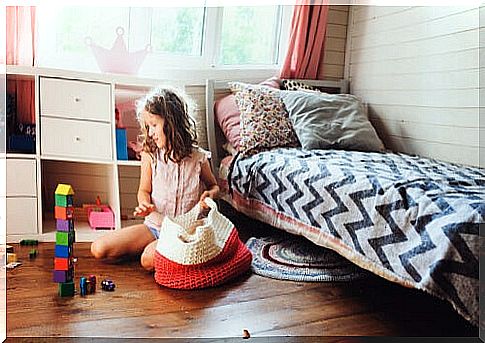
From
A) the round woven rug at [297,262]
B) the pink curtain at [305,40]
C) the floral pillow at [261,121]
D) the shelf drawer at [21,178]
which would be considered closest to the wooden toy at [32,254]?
the shelf drawer at [21,178]

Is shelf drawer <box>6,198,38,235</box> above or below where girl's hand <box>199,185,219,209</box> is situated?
below

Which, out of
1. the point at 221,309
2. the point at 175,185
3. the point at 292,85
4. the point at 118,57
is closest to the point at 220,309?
the point at 221,309

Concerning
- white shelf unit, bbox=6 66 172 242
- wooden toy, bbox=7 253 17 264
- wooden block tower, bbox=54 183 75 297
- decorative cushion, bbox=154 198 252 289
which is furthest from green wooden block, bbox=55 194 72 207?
white shelf unit, bbox=6 66 172 242

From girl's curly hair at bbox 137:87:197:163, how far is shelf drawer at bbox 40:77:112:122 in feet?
0.61

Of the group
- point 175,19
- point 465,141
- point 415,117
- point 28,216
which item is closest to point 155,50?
point 175,19

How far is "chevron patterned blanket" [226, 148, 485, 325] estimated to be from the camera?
131 cm

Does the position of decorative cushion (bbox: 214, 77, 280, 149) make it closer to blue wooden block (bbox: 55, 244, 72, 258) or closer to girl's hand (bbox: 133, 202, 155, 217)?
girl's hand (bbox: 133, 202, 155, 217)

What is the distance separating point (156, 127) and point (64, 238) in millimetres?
603

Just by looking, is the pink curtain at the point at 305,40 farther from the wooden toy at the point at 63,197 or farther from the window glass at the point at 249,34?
the wooden toy at the point at 63,197

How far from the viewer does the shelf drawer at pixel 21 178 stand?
7.06ft

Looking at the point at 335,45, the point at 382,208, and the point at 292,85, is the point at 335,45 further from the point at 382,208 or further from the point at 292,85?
the point at 382,208

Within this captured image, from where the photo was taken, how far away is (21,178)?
7.09ft

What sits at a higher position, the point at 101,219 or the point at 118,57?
the point at 118,57

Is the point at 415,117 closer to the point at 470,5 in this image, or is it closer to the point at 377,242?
the point at 470,5
